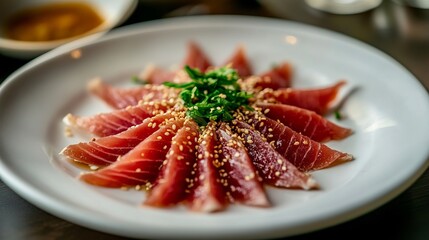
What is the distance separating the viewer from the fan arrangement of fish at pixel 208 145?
2193mm

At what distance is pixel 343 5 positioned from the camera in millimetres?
3918

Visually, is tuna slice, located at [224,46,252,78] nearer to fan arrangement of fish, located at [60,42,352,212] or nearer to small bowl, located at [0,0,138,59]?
fan arrangement of fish, located at [60,42,352,212]

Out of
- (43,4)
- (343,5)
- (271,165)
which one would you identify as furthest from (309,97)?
(43,4)

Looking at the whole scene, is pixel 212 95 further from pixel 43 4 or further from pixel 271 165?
pixel 43 4

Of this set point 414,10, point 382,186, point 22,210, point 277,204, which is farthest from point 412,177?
point 414,10

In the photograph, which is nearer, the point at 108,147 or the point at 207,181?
the point at 207,181

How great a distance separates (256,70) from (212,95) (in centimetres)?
66

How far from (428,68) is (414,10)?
0.89 m

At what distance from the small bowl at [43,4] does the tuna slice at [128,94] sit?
0.48m

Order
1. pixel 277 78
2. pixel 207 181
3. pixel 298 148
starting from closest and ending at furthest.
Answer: pixel 207 181 → pixel 298 148 → pixel 277 78

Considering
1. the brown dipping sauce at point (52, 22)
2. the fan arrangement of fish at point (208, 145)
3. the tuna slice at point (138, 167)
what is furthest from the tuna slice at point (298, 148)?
the brown dipping sauce at point (52, 22)

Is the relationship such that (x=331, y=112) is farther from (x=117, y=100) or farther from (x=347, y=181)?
(x=117, y=100)

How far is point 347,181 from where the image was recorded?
2.26 meters

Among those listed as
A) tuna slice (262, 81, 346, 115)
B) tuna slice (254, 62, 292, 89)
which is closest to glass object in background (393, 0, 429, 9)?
tuna slice (254, 62, 292, 89)
